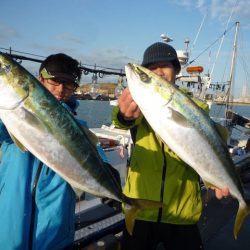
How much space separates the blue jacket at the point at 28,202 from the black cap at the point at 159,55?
1.49 meters

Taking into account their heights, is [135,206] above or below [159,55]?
below

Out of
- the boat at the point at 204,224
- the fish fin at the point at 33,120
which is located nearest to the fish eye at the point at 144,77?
the fish fin at the point at 33,120

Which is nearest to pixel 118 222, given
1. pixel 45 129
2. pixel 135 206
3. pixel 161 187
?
pixel 161 187

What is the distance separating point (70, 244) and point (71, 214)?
311 mm

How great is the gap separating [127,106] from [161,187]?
3.08ft

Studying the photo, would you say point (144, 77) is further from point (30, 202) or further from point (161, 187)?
point (30, 202)

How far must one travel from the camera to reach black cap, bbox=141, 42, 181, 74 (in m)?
3.29


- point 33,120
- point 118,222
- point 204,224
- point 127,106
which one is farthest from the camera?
point 204,224

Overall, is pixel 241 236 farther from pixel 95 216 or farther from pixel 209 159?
pixel 209 159

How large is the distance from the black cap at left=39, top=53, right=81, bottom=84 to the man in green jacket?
0.75 metres

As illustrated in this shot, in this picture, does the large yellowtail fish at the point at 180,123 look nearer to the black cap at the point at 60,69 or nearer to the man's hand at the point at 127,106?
the man's hand at the point at 127,106

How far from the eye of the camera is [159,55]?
330 centimetres

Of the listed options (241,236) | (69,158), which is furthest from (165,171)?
(241,236)

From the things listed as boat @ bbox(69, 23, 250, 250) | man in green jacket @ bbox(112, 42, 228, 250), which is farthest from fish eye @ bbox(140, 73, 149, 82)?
boat @ bbox(69, 23, 250, 250)
